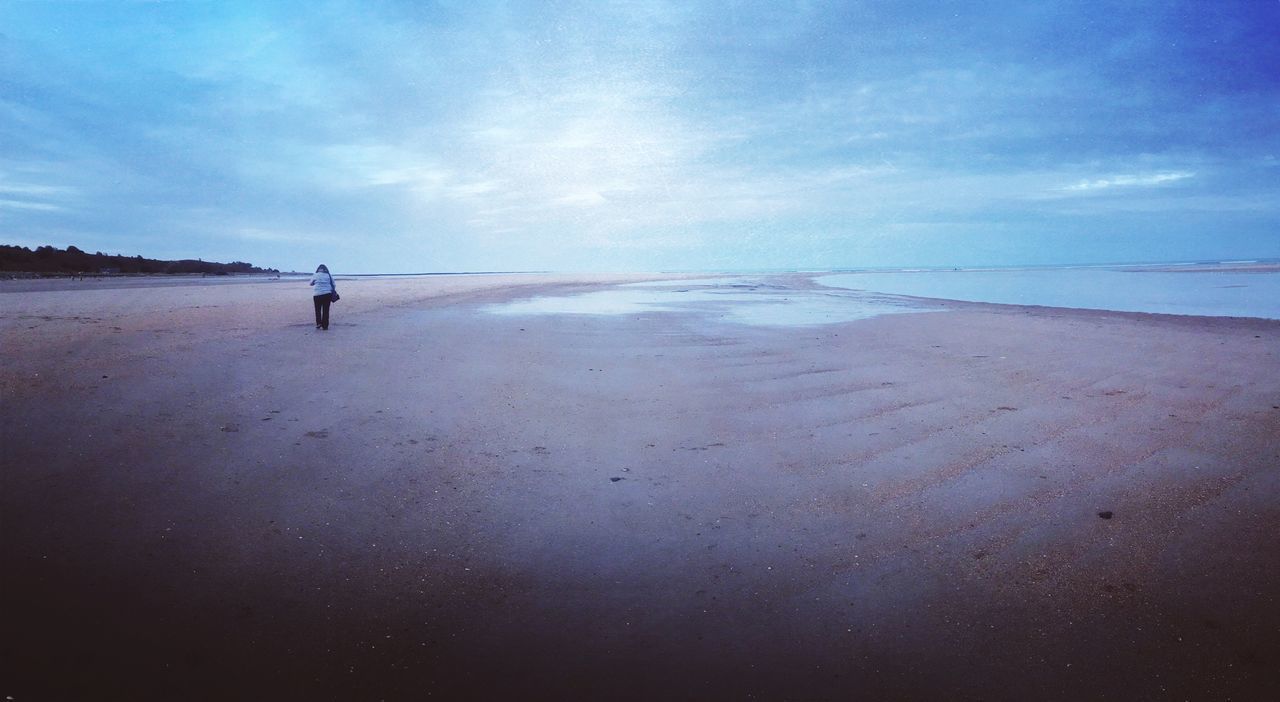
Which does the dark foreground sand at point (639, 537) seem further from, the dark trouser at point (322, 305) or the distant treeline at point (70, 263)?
the distant treeline at point (70, 263)

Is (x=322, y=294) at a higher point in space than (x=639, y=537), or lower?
higher

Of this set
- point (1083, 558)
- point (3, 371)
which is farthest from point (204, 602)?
point (3, 371)

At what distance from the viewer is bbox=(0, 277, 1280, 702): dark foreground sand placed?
8.15ft

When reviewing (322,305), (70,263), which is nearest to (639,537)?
(322,305)

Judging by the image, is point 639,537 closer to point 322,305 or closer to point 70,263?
point 322,305

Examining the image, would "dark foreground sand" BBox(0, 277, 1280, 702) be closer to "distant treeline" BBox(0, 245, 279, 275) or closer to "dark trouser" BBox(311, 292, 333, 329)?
"dark trouser" BBox(311, 292, 333, 329)

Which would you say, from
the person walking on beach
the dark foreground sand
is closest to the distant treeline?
the person walking on beach

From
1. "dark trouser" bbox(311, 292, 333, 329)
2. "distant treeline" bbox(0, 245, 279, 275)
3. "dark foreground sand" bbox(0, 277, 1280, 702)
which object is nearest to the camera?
"dark foreground sand" bbox(0, 277, 1280, 702)

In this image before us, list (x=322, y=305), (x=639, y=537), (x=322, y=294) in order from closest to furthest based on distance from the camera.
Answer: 1. (x=639, y=537)
2. (x=322, y=294)
3. (x=322, y=305)

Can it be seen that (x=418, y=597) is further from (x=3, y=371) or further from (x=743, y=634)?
(x=3, y=371)

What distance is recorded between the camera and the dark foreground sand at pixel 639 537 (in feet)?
8.15

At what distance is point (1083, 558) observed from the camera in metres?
3.32

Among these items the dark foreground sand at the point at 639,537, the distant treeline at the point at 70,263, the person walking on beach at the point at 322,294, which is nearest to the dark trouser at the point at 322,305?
the person walking on beach at the point at 322,294

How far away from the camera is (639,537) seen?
143 inches
